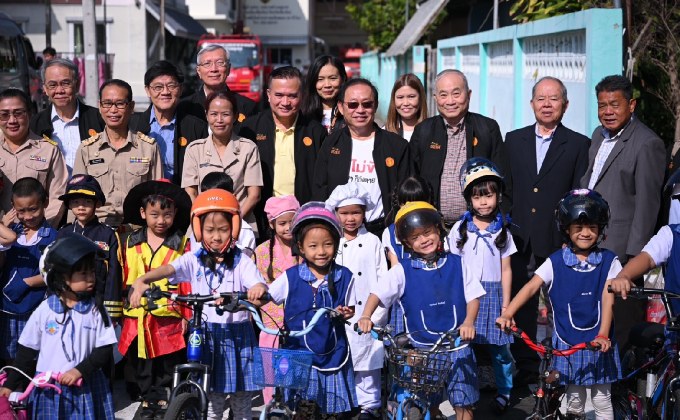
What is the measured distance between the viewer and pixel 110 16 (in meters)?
39.0

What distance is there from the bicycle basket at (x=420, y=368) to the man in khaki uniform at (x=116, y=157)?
2970mm

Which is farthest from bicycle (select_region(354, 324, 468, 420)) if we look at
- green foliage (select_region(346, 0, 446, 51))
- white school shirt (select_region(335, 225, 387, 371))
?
green foliage (select_region(346, 0, 446, 51))

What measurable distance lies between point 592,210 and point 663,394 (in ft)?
3.46

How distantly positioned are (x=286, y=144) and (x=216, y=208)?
2266 mm

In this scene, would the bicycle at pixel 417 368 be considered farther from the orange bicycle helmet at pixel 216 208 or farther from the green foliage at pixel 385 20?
the green foliage at pixel 385 20

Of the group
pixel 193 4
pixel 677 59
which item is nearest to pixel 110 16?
pixel 193 4

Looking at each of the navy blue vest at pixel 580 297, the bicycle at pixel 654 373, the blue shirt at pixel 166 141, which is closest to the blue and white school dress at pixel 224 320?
the navy blue vest at pixel 580 297

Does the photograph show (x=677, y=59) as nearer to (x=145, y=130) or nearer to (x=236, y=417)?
(x=145, y=130)

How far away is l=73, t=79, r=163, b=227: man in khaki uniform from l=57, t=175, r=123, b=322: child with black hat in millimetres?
423

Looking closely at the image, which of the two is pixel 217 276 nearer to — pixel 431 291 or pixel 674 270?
pixel 431 291

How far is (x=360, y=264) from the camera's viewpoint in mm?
6438

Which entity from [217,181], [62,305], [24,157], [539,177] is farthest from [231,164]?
[62,305]

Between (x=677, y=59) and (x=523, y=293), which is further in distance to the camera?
(x=677, y=59)

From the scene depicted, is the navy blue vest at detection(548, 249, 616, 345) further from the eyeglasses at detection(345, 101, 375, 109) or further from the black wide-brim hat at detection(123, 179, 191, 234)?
the black wide-brim hat at detection(123, 179, 191, 234)
